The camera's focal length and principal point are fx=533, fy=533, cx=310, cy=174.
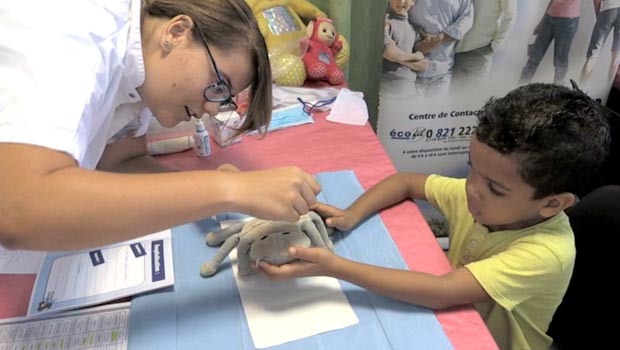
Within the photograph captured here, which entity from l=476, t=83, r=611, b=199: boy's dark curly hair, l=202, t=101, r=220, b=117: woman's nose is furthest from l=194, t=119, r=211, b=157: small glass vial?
l=476, t=83, r=611, b=199: boy's dark curly hair

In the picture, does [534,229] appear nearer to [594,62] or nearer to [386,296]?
[386,296]

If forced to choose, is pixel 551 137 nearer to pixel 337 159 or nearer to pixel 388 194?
pixel 388 194

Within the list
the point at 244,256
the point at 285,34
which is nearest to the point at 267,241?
the point at 244,256

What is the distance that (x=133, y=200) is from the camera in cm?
66

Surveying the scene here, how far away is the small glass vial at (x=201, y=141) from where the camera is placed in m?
1.23

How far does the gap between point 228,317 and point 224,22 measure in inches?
19.0

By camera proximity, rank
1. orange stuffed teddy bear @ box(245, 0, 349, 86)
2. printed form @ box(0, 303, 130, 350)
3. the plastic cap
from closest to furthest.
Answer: printed form @ box(0, 303, 130, 350)
the plastic cap
orange stuffed teddy bear @ box(245, 0, 349, 86)

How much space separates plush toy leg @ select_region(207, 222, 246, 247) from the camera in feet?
3.17

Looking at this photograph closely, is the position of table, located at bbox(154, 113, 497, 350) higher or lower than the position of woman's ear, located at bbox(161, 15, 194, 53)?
lower

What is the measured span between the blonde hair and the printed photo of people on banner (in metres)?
0.77

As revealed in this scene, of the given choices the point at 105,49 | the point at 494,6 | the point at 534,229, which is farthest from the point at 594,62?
the point at 105,49

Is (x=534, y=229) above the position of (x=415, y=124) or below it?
above

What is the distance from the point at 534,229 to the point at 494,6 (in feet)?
3.04

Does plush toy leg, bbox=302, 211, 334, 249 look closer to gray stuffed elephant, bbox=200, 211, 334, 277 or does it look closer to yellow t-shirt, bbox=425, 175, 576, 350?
gray stuffed elephant, bbox=200, 211, 334, 277
